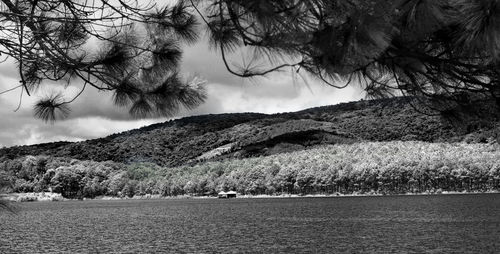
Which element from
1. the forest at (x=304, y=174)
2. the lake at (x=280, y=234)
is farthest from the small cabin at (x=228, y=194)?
the lake at (x=280, y=234)

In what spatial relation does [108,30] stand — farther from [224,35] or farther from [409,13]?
[409,13]

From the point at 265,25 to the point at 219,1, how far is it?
2.08 feet

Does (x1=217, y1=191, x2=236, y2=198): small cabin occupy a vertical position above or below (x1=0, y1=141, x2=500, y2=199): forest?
below

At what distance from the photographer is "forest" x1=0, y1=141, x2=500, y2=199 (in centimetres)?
13150

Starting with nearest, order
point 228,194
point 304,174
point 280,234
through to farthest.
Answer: point 280,234
point 304,174
point 228,194

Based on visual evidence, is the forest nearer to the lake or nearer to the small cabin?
the small cabin

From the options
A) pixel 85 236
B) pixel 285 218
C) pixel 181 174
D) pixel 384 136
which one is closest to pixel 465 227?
pixel 285 218

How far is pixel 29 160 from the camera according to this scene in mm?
170125

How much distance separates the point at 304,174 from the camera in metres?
143

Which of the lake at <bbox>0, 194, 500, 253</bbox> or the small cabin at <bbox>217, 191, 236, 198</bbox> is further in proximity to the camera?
the small cabin at <bbox>217, 191, 236, 198</bbox>

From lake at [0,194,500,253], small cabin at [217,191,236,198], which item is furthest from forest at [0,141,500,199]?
lake at [0,194,500,253]

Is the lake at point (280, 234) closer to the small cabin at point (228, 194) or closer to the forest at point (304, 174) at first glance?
the forest at point (304, 174)

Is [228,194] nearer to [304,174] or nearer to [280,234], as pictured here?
[304,174]

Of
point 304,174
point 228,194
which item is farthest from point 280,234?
→ point 228,194
